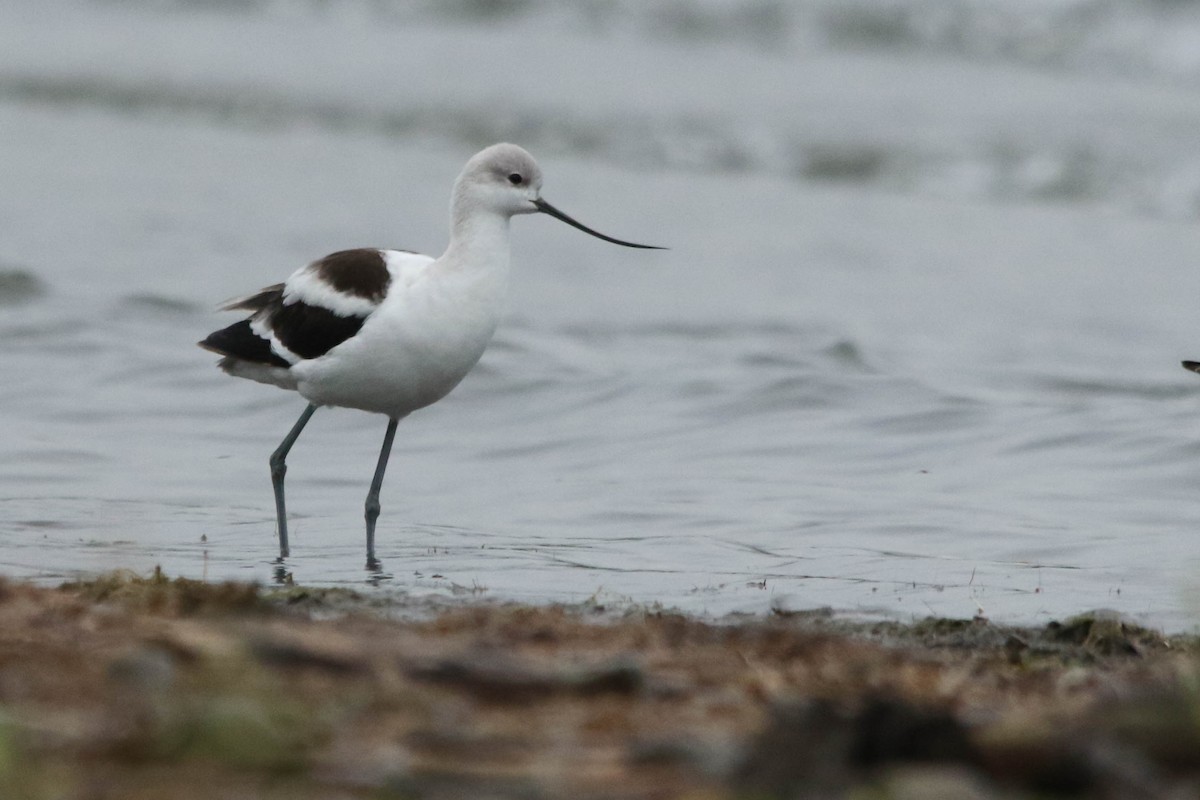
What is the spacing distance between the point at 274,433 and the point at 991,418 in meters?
3.77

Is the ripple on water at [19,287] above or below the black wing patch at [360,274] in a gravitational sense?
below

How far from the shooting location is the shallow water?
6.91 metres

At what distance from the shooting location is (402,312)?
21.4 ft

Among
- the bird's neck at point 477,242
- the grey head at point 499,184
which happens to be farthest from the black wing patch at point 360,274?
the grey head at point 499,184

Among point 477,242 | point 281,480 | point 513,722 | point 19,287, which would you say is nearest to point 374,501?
point 281,480

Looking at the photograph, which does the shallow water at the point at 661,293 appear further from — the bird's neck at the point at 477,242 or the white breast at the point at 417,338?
the bird's neck at the point at 477,242

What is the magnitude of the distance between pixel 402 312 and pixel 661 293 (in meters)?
7.09

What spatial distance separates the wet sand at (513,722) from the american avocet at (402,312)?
7.71 ft

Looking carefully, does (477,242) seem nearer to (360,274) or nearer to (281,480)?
(360,274)

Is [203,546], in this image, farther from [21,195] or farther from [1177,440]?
[21,195]

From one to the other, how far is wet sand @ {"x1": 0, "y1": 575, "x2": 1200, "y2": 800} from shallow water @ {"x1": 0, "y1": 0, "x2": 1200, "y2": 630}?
145cm

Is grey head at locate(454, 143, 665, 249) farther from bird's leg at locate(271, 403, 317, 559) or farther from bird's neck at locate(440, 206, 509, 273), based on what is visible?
bird's leg at locate(271, 403, 317, 559)

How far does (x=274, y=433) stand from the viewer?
367 inches

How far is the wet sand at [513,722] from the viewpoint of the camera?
9.04 feet
